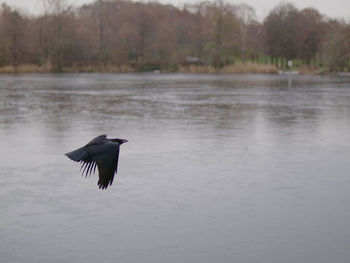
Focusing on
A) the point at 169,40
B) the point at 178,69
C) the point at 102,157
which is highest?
the point at 169,40

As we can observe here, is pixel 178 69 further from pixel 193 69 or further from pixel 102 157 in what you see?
pixel 102 157

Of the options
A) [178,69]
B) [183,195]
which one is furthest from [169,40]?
[183,195]

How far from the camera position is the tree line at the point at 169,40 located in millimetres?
60438

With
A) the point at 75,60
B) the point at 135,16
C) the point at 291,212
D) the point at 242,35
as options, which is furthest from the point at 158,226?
the point at 135,16

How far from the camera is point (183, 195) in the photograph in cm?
630

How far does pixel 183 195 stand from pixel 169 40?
2684 inches

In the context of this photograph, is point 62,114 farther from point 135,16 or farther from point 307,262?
point 135,16

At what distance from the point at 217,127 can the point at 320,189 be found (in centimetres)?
577

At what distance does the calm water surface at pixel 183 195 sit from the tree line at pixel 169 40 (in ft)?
144

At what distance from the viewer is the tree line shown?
6044cm

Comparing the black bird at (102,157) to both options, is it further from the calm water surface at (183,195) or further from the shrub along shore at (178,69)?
the shrub along shore at (178,69)

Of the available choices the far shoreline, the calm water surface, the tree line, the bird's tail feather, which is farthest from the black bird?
the tree line

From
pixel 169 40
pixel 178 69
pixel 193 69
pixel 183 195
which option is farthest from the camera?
pixel 169 40

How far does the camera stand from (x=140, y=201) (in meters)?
6.06
